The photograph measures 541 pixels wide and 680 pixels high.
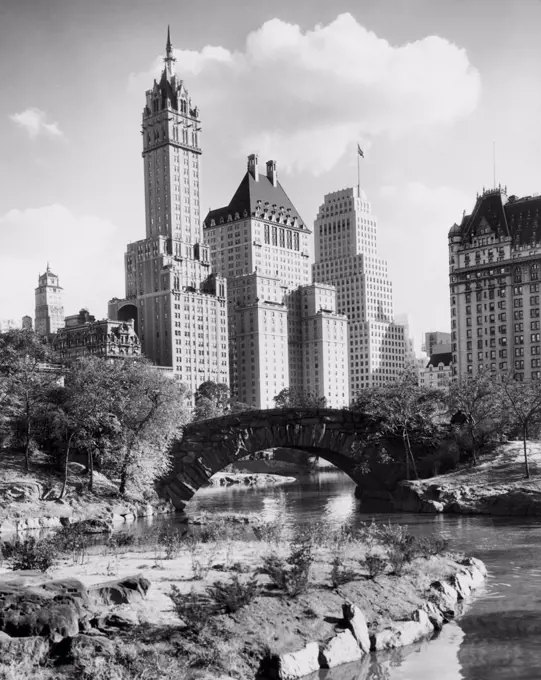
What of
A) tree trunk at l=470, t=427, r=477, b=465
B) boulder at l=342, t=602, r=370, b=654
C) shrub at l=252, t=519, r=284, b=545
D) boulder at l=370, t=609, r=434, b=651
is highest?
tree trunk at l=470, t=427, r=477, b=465

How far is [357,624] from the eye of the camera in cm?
2744

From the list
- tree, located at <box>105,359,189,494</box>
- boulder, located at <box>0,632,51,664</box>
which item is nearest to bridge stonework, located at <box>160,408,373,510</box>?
tree, located at <box>105,359,189,494</box>

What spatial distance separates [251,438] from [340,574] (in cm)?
4905

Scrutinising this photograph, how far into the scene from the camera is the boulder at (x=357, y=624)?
27.0 m

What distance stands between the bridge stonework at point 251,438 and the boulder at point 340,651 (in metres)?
53.4

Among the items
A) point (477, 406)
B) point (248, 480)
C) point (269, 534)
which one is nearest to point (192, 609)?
point (269, 534)

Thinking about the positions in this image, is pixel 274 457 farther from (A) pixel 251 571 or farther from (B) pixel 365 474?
(A) pixel 251 571

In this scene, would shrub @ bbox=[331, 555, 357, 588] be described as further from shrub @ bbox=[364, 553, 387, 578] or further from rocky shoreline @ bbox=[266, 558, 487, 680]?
rocky shoreline @ bbox=[266, 558, 487, 680]

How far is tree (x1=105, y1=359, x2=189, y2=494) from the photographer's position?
76.4 metres

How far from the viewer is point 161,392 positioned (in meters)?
77.9

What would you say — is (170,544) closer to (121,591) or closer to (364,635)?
(121,591)

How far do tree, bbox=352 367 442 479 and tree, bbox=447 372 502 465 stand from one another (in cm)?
167

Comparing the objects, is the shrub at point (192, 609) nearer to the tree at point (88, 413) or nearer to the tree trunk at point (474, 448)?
the tree at point (88, 413)

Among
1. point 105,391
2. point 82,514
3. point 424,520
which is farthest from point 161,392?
point 424,520
